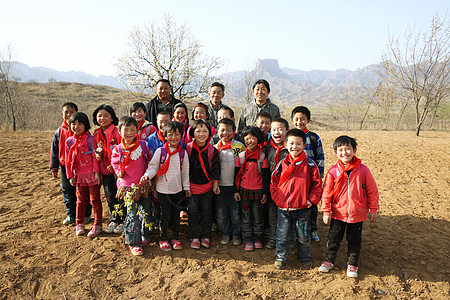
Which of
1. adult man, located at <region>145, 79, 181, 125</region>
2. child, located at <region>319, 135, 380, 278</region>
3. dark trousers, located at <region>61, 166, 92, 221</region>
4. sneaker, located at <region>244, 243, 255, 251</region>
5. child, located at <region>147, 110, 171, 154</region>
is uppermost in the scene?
adult man, located at <region>145, 79, 181, 125</region>

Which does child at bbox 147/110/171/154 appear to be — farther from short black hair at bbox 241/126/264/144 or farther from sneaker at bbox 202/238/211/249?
sneaker at bbox 202/238/211/249

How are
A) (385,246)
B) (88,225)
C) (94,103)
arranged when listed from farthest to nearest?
(94,103) < (88,225) < (385,246)

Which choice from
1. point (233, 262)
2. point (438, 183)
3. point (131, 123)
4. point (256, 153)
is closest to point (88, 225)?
point (131, 123)

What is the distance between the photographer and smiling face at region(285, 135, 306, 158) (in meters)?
2.99

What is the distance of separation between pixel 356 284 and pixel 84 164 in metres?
3.79

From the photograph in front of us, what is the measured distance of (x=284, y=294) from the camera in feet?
9.08

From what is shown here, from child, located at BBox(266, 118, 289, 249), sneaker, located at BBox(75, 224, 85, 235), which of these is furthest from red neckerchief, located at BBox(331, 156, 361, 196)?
sneaker, located at BBox(75, 224, 85, 235)

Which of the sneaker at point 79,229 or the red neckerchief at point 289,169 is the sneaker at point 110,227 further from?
the red neckerchief at point 289,169

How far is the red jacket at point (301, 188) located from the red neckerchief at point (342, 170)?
17 cm

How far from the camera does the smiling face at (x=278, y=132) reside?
3266 mm

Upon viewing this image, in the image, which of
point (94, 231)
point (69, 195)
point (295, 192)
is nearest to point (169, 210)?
point (94, 231)

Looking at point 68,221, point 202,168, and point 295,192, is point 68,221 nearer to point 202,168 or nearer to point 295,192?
point 202,168

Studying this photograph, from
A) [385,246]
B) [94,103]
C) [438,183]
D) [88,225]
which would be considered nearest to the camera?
[385,246]

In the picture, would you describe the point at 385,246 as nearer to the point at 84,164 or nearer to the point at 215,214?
the point at 215,214
